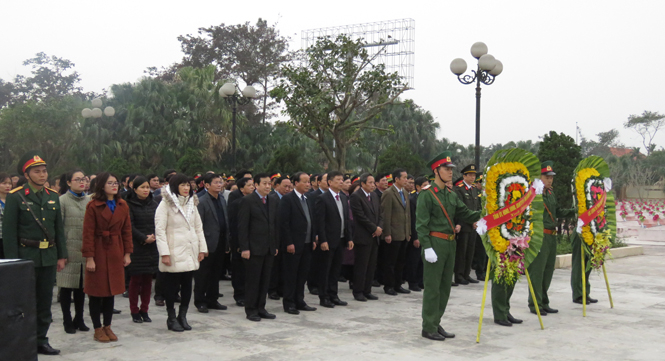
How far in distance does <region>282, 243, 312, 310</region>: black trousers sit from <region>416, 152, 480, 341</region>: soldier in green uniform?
1953 millimetres

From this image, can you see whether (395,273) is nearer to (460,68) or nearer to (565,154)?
(460,68)

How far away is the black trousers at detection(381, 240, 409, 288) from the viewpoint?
9.27 metres

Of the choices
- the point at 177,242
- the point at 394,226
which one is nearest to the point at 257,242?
the point at 177,242

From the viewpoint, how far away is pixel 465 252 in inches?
404

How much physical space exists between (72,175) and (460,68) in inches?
332

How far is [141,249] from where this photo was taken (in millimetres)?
7352

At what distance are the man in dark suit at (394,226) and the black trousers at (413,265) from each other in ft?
1.16

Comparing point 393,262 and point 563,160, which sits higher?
point 563,160

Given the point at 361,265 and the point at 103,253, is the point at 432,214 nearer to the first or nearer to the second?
the point at 361,265

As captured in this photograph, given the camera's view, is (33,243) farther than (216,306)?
No

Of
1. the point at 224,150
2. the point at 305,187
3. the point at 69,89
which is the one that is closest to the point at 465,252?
the point at 305,187

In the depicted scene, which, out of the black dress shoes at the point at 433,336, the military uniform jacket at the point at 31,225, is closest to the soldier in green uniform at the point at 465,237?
the black dress shoes at the point at 433,336

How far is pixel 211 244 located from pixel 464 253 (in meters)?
4.49

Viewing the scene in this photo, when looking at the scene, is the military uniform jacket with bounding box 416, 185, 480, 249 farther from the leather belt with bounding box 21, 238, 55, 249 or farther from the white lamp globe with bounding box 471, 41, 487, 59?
the white lamp globe with bounding box 471, 41, 487, 59
